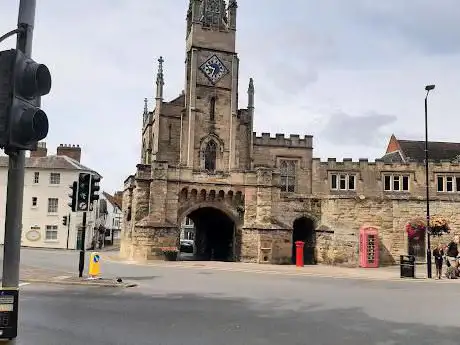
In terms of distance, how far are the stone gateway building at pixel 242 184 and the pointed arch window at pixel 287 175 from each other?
80 millimetres

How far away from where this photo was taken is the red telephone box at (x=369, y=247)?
34.2 metres

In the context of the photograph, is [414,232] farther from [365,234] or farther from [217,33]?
[217,33]

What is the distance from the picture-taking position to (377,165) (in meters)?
39.6

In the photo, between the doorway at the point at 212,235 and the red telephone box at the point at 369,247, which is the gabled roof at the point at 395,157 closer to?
the red telephone box at the point at 369,247

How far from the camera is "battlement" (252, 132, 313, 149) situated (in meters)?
40.3

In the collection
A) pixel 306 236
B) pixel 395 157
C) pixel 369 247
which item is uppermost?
pixel 395 157

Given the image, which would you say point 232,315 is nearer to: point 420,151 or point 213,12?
point 213,12

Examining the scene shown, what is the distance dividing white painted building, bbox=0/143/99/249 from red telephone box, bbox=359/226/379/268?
30945mm

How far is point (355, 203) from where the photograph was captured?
123ft

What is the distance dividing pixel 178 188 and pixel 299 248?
885 cm

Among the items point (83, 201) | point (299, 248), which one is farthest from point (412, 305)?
point (299, 248)

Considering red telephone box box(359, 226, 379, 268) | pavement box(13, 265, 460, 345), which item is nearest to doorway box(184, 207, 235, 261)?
red telephone box box(359, 226, 379, 268)

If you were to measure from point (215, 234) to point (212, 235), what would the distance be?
2.01 ft

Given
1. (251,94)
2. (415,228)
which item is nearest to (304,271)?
(415,228)
